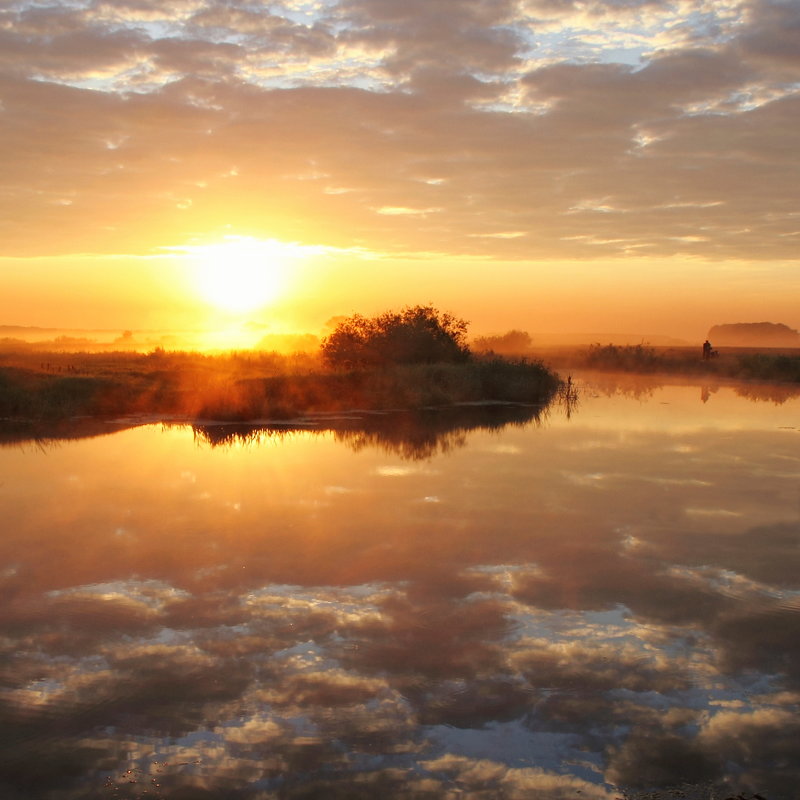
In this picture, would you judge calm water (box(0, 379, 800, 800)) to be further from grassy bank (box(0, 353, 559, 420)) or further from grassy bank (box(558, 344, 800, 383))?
grassy bank (box(558, 344, 800, 383))

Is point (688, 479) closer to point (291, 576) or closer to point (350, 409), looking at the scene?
point (291, 576)

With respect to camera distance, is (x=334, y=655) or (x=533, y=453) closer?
(x=334, y=655)

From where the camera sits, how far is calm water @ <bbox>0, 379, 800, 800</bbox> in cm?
534

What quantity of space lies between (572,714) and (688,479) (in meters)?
9.93

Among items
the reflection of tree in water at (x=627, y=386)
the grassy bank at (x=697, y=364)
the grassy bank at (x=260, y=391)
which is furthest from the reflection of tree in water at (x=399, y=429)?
the grassy bank at (x=697, y=364)

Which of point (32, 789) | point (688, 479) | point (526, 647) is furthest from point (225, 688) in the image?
point (688, 479)

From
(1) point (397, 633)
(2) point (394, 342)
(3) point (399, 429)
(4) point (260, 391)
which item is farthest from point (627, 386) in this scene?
(1) point (397, 633)

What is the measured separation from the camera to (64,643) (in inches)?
287

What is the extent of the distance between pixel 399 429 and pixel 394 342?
1326cm

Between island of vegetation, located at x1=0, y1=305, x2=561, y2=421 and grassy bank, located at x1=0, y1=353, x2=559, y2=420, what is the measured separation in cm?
3

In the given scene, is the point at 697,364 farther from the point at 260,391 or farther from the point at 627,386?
the point at 260,391

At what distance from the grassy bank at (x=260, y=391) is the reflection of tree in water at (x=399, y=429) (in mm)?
1290

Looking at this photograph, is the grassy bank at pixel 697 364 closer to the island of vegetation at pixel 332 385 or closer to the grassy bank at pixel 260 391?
the island of vegetation at pixel 332 385

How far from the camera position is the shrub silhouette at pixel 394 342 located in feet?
113
